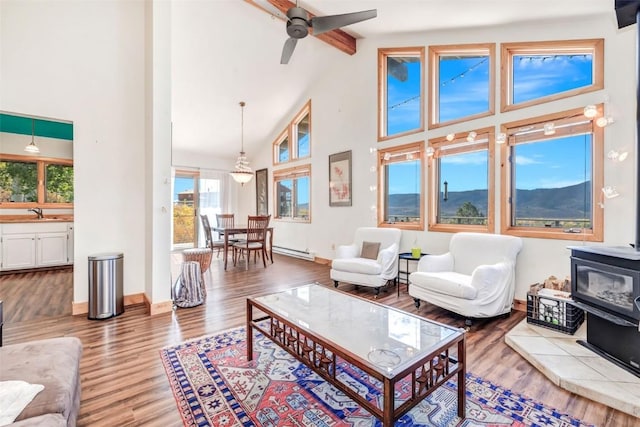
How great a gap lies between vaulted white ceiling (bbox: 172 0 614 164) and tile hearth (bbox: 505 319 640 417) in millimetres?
3052

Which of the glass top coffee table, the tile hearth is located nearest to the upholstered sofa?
the glass top coffee table

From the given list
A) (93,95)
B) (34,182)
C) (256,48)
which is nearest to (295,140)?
(256,48)

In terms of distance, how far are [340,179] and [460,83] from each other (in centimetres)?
254

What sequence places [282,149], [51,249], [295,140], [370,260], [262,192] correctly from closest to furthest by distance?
[370,260], [51,249], [295,140], [282,149], [262,192]

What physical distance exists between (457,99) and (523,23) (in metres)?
1.04

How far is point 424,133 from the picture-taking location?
4.32 meters

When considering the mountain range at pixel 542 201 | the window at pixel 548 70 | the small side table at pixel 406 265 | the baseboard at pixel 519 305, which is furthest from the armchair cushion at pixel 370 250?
the window at pixel 548 70

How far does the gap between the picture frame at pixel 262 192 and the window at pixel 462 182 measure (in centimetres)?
498

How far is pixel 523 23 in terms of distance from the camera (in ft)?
11.0

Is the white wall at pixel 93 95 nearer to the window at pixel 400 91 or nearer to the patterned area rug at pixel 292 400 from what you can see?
the patterned area rug at pixel 292 400

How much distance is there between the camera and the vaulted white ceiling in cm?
329

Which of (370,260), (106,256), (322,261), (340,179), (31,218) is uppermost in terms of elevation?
(340,179)

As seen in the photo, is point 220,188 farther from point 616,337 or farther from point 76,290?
point 616,337

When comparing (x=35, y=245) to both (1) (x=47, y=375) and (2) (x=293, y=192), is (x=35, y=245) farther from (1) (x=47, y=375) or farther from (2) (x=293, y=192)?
(1) (x=47, y=375)
